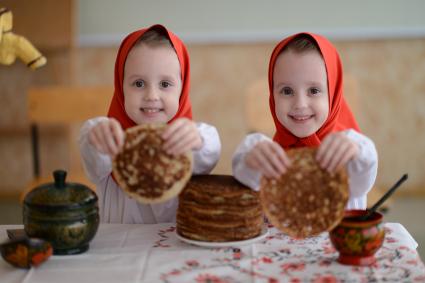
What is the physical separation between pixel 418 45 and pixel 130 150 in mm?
2909

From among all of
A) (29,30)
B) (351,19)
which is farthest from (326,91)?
(29,30)

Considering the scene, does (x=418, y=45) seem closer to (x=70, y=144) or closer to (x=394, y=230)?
(x=70, y=144)

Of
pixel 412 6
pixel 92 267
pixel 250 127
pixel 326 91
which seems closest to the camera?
pixel 92 267

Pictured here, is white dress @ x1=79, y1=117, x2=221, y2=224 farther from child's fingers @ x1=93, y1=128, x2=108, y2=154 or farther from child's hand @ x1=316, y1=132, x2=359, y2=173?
child's hand @ x1=316, y1=132, x2=359, y2=173

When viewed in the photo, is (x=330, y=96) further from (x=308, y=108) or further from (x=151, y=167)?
(x=151, y=167)

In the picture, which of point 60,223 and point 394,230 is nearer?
point 60,223

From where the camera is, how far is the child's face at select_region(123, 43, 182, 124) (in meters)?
1.60

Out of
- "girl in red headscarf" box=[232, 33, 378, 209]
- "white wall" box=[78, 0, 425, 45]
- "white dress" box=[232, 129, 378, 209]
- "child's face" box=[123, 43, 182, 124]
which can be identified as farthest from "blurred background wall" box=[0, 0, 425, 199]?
"white dress" box=[232, 129, 378, 209]

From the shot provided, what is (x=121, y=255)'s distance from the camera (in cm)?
130

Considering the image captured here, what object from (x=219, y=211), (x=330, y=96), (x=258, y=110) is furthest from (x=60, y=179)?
(x=258, y=110)

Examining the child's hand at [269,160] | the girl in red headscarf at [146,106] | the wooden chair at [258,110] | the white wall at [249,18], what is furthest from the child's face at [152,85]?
the white wall at [249,18]

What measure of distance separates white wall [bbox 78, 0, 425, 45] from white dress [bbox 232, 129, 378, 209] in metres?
2.43

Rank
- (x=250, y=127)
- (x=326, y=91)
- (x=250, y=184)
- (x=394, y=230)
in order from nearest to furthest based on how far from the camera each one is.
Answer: (x=250, y=184), (x=394, y=230), (x=326, y=91), (x=250, y=127)

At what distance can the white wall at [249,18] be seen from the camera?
372cm
